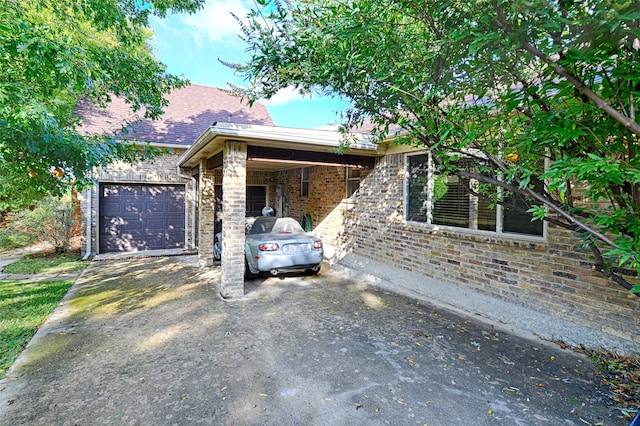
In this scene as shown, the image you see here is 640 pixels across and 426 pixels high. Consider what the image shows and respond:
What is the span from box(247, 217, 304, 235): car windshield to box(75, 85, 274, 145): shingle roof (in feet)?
11.3

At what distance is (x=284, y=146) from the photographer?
615 cm

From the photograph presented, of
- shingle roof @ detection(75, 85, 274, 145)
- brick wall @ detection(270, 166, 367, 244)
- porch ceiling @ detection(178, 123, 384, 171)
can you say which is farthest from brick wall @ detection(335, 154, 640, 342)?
shingle roof @ detection(75, 85, 274, 145)

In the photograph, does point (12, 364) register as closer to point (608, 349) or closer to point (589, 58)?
point (589, 58)

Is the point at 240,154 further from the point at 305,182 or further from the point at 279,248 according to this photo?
the point at 305,182

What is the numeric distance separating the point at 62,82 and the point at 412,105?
4.10 metres

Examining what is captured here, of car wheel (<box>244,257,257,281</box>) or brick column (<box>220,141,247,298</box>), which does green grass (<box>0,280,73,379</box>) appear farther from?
car wheel (<box>244,257,257,281</box>)

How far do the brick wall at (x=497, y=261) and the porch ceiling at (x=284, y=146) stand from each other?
76 centimetres

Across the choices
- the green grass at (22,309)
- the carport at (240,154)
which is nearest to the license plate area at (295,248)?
the carport at (240,154)

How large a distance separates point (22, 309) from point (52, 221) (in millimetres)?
5636

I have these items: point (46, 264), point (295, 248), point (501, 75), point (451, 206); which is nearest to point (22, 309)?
point (46, 264)

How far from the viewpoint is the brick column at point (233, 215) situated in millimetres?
5629

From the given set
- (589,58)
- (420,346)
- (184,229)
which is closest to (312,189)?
(184,229)

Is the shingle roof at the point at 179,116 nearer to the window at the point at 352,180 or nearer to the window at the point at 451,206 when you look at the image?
the window at the point at 352,180

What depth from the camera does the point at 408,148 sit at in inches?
255
